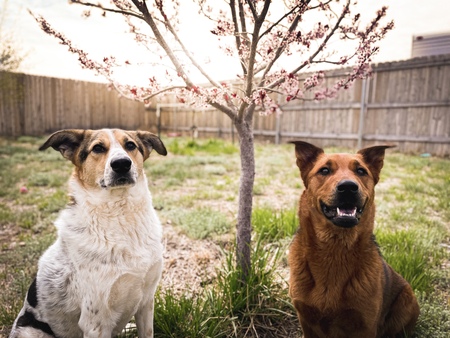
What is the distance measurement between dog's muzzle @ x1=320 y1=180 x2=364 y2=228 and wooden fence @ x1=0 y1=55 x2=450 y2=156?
800cm

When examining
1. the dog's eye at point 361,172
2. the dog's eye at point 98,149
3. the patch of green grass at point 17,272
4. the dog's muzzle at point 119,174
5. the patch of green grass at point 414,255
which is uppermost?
the dog's eye at point 98,149

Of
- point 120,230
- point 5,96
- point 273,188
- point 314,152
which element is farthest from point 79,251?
point 5,96

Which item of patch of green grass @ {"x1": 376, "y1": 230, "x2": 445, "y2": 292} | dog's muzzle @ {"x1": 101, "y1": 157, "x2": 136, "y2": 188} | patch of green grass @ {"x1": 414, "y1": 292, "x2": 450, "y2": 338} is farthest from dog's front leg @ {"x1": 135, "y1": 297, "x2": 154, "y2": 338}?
patch of green grass @ {"x1": 376, "y1": 230, "x2": 445, "y2": 292}

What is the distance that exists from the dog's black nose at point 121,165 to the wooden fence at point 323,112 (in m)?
7.59

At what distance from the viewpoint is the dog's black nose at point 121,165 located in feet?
6.45

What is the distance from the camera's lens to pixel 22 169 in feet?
25.2

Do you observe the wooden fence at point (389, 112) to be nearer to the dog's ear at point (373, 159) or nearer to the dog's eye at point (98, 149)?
the dog's ear at point (373, 159)

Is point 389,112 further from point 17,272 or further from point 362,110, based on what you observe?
point 17,272

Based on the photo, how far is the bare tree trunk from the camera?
252cm

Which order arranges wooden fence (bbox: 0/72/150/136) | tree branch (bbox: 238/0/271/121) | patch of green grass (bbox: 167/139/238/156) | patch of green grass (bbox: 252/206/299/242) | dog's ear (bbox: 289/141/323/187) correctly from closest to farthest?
tree branch (bbox: 238/0/271/121) < dog's ear (bbox: 289/141/323/187) < patch of green grass (bbox: 252/206/299/242) < patch of green grass (bbox: 167/139/238/156) < wooden fence (bbox: 0/72/150/136)

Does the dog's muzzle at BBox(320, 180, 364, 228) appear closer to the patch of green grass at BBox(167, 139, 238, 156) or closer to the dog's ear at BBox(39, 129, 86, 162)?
the dog's ear at BBox(39, 129, 86, 162)

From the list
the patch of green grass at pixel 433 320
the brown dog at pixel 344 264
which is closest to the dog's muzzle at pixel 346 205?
the brown dog at pixel 344 264

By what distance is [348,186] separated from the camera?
1.79 metres

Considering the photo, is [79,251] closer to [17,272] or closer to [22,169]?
[17,272]
